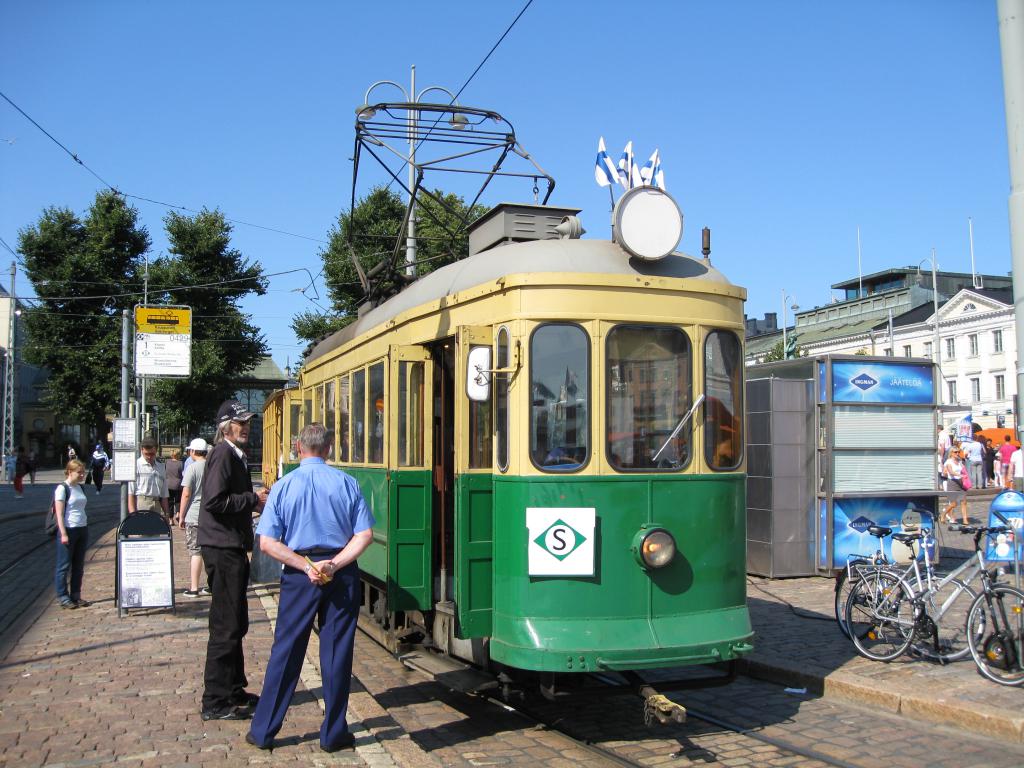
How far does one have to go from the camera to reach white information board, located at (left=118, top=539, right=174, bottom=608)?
9484 millimetres

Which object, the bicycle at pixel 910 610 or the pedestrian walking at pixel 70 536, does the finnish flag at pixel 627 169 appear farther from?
the pedestrian walking at pixel 70 536

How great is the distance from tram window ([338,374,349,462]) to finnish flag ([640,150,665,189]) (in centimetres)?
376

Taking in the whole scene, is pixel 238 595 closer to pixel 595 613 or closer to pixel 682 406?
pixel 595 613

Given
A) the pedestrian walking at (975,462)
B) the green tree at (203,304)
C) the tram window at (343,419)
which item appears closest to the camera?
the tram window at (343,419)

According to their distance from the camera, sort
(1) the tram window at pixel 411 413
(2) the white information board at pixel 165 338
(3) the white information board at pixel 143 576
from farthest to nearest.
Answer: (2) the white information board at pixel 165 338 → (3) the white information board at pixel 143 576 → (1) the tram window at pixel 411 413

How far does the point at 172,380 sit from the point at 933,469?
32.3 m

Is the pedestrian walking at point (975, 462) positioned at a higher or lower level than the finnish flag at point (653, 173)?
lower

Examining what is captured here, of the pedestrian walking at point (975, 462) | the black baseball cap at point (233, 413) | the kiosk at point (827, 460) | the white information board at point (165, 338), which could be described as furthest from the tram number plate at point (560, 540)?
the pedestrian walking at point (975, 462)

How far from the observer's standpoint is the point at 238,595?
19.8 feet

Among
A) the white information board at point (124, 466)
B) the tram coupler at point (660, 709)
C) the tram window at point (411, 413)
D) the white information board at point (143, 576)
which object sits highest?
the tram window at point (411, 413)

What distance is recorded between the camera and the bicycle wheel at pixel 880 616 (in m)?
7.76

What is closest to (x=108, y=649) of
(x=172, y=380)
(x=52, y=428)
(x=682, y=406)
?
(x=682, y=406)

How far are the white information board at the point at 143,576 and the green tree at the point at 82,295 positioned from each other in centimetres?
3493

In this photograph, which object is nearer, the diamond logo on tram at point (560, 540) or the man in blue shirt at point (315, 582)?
the man in blue shirt at point (315, 582)
